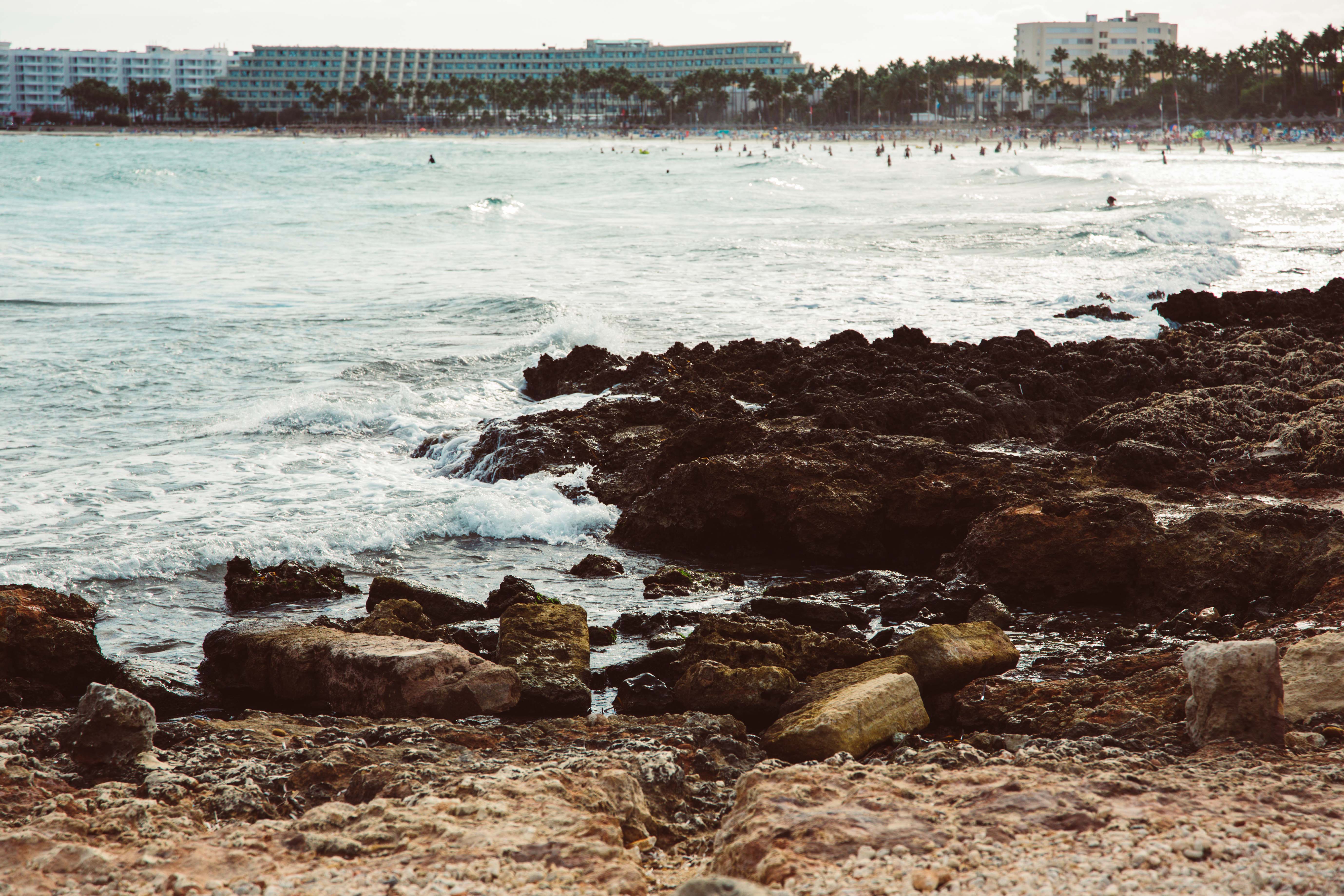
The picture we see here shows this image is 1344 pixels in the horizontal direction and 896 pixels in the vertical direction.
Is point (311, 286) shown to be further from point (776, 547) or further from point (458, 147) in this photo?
point (458, 147)

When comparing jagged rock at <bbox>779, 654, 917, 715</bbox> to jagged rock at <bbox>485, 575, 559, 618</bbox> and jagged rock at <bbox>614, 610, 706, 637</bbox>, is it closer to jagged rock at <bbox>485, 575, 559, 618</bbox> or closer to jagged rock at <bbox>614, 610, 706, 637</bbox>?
jagged rock at <bbox>614, 610, 706, 637</bbox>

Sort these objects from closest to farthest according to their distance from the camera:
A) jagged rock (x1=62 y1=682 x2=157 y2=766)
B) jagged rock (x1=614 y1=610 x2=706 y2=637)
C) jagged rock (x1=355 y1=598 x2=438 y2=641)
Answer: jagged rock (x1=62 y1=682 x2=157 y2=766)
jagged rock (x1=355 y1=598 x2=438 y2=641)
jagged rock (x1=614 y1=610 x2=706 y2=637)

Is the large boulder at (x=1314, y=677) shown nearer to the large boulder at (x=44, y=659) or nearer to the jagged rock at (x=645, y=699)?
the jagged rock at (x=645, y=699)

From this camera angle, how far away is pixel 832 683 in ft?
16.7

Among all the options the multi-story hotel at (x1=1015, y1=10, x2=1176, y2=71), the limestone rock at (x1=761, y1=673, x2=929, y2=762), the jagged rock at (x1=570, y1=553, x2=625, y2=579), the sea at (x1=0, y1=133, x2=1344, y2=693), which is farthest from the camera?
the multi-story hotel at (x1=1015, y1=10, x2=1176, y2=71)

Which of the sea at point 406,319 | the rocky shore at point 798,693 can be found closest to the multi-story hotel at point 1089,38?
the sea at point 406,319

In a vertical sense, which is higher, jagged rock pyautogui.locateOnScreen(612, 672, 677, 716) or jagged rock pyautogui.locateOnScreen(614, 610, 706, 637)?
jagged rock pyautogui.locateOnScreen(614, 610, 706, 637)

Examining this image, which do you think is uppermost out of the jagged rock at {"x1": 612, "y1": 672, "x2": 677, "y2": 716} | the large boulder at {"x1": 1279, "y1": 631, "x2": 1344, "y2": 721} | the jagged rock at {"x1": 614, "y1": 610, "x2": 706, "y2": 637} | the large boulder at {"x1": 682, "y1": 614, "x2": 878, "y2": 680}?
the large boulder at {"x1": 1279, "y1": 631, "x2": 1344, "y2": 721}

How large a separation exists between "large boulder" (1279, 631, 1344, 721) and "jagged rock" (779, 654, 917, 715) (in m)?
1.58

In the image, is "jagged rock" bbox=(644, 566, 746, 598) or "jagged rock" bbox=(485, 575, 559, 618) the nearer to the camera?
"jagged rock" bbox=(485, 575, 559, 618)

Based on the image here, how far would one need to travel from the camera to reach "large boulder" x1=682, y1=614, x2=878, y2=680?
5.37 meters

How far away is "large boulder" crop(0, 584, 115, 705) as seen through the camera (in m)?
5.39

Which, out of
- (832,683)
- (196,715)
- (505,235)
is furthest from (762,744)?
(505,235)

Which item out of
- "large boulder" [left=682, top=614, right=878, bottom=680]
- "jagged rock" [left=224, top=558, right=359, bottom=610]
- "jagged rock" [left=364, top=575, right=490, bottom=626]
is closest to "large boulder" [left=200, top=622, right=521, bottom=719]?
"jagged rock" [left=364, top=575, right=490, bottom=626]
